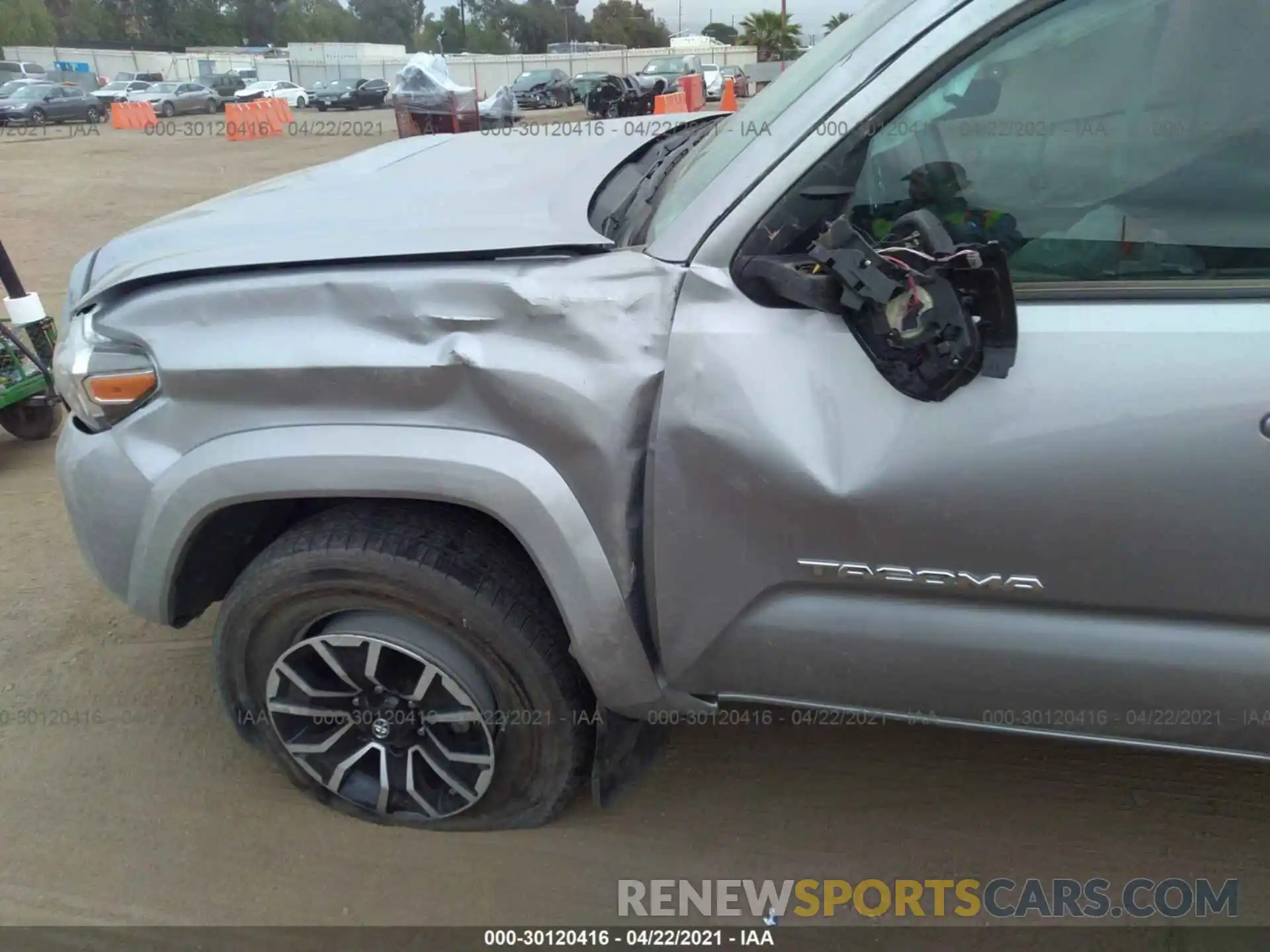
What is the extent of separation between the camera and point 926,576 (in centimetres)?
173

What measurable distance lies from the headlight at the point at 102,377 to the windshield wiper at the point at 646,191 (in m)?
1.05

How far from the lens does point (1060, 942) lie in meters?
2.09

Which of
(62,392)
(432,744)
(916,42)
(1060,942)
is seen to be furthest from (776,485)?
(62,392)

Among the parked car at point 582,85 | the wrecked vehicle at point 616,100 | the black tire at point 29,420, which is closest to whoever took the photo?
the black tire at point 29,420

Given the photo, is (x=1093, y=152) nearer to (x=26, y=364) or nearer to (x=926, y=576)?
(x=926, y=576)

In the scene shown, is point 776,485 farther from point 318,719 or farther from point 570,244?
point 318,719

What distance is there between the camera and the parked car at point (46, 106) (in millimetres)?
25484

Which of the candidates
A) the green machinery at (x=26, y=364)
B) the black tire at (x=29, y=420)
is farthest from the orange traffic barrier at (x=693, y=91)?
the black tire at (x=29, y=420)

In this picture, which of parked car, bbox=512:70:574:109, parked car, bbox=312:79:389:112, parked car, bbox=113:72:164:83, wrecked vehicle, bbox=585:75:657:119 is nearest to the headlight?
wrecked vehicle, bbox=585:75:657:119

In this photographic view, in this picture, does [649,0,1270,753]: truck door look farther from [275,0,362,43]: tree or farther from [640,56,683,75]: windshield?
[275,0,362,43]: tree

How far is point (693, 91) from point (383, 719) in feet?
81.0

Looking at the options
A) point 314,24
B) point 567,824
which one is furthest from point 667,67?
point 314,24

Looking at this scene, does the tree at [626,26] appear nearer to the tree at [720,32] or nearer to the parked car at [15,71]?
the tree at [720,32]

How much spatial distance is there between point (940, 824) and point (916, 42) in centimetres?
183
